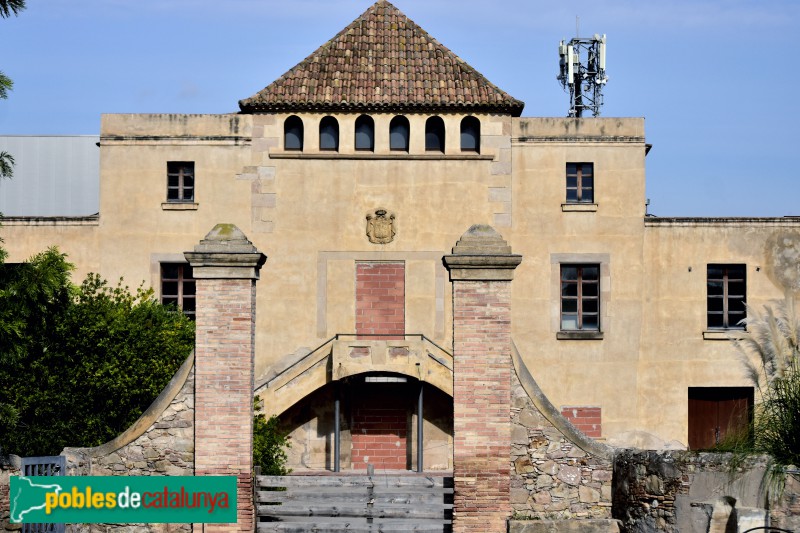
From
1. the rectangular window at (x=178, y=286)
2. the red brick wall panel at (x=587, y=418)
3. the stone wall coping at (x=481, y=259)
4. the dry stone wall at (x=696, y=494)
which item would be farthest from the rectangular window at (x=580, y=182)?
the dry stone wall at (x=696, y=494)

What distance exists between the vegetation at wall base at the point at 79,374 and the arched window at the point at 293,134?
7260mm

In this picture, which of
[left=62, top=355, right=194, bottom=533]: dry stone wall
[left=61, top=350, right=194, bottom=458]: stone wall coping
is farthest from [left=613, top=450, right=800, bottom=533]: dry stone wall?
[left=61, top=350, right=194, bottom=458]: stone wall coping

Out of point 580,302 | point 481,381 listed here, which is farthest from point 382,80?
point 481,381

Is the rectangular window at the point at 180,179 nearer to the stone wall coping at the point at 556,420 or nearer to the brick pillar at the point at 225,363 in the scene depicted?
the brick pillar at the point at 225,363

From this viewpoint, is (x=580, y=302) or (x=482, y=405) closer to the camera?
(x=482, y=405)

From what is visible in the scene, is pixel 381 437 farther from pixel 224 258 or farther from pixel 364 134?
pixel 224 258

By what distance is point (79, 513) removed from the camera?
50.9 ft

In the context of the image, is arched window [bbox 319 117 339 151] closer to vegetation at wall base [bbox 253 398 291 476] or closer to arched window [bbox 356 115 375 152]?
arched window [bbox 356 115 375 152]

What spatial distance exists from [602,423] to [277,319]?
8222 mm

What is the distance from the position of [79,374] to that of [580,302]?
12.7 meters

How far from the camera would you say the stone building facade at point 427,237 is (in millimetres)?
28094

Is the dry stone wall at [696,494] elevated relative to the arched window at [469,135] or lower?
lower

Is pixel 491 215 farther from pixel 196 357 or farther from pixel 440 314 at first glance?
pixel 196 357

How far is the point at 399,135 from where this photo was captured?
93.9 feet
